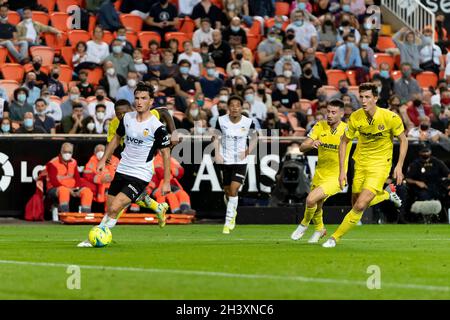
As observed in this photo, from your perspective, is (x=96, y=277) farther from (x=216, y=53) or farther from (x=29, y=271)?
(x=216, y=53)

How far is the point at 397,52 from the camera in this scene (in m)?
33.8

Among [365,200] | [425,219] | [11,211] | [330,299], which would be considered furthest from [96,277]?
[425,219]

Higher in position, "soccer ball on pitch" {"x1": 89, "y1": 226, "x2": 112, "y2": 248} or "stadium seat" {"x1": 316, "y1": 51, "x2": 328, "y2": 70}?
"stadium seat" {"x1": 316, "y1": 51, "x2": 328, "y2": 70}

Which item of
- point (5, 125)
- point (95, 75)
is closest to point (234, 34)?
point (95, 75)

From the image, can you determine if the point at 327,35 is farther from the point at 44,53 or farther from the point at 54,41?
the point at 44,53

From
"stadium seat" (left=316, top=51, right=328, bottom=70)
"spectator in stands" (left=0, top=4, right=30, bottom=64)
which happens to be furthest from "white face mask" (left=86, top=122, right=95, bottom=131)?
"stadium seat" (left=316, top=51, right=328, bottom=70)

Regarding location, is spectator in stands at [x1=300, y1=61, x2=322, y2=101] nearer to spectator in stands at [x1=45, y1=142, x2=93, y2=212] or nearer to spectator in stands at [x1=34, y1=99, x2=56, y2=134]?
spectator in stands at [x1=34, y1=99, x2=56, y2=134]

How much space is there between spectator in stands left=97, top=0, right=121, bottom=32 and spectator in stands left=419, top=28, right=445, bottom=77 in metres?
8.94

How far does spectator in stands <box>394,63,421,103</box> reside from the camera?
3120 centimetres

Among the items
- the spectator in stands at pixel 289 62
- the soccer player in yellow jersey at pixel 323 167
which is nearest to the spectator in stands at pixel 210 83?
the spectator in stands at pixel 289 62

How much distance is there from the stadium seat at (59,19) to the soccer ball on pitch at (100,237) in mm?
14343

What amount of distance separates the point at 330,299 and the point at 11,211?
621 inches

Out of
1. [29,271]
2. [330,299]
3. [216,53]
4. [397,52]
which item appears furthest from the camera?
[397,52]

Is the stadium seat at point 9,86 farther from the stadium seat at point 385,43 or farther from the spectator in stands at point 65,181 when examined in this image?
the stadium seat at point 385,43
